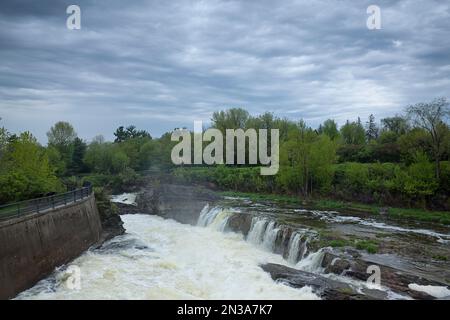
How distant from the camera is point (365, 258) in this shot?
19141mm

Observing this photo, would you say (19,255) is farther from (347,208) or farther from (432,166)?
(432,166)

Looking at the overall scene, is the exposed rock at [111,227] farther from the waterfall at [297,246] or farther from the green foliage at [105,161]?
the green foliage at [105,161]

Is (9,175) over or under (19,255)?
over

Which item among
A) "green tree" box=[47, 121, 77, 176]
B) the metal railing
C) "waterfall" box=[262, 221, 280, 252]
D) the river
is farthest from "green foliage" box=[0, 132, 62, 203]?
"green tree" box=[47, 121, 77, 176]

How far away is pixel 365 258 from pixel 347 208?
1928 cm

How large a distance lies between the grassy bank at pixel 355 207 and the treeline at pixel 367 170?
A: 1.82 m

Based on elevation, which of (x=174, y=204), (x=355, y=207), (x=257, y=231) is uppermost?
(x=174, y=204)

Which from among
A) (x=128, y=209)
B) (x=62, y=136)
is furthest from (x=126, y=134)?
(x=128, y=209)

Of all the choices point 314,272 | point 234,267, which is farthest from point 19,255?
point 314,272

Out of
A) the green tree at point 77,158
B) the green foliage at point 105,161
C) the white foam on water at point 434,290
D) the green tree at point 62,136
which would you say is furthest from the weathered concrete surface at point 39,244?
the green tree at point 62,136

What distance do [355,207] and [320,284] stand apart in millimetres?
23267

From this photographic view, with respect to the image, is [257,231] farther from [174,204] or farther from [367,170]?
[367,170]

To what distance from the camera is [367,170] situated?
43156mm

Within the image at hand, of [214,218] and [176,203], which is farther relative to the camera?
[176,203]
